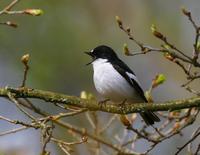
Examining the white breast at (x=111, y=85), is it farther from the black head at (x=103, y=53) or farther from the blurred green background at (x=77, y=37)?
the blurred green background at (x=77, y=37)

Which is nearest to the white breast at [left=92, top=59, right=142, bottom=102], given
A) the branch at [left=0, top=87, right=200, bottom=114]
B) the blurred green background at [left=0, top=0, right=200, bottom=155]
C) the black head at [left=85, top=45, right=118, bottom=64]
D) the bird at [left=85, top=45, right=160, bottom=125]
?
the bird at [left=85, top=45, right=160, bottom=125]

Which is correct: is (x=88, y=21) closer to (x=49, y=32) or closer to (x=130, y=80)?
(x=49, y=32)

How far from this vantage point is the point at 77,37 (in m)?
13.4

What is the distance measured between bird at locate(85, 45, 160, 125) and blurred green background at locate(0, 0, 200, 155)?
5.35 meters

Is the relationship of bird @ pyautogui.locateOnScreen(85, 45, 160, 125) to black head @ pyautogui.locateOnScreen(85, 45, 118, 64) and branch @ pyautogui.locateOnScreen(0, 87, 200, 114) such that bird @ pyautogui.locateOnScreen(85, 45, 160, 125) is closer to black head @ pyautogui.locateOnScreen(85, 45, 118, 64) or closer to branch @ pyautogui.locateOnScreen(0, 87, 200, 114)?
black head @ pyautogui.locateOnScreen(85, 45, 118, 64)

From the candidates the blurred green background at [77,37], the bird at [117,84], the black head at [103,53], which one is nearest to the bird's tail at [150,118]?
the bird at [117,84]

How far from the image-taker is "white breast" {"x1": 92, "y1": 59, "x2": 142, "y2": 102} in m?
6.09

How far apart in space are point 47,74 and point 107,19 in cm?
179

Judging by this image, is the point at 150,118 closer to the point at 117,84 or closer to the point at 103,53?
the point at 117,84

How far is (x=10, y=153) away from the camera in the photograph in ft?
25.1

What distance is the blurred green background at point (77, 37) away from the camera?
12203mm

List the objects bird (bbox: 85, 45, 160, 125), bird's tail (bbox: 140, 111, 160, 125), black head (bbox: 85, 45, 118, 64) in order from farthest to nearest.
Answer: black head (bbox: 85, 45, 118, 64)
bird (bbox: 85, 45, 160, 125)
bird's tail (bbox: 140, 111, 160, 125)

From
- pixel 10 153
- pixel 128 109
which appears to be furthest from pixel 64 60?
pixel 128 109

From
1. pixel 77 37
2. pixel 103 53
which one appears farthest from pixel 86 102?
pixel 77 37
